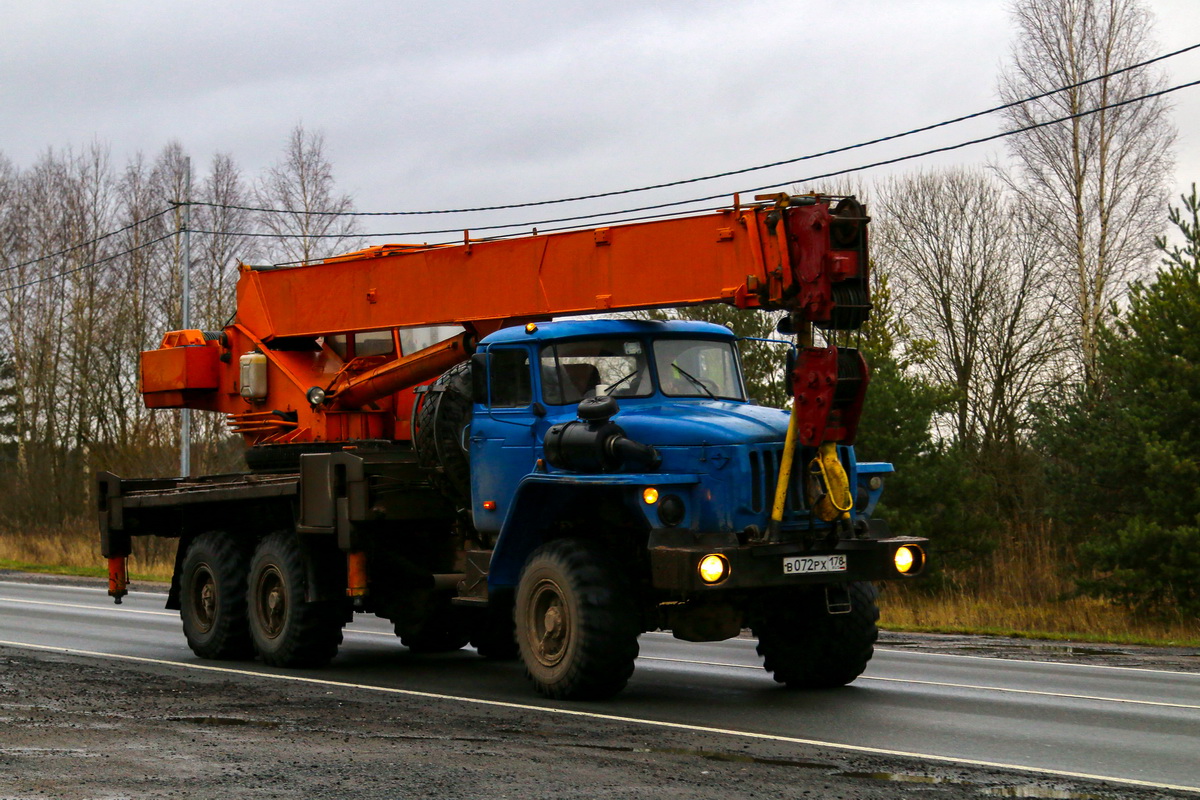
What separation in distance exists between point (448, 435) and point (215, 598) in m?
3.83

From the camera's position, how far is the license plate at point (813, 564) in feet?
33.7

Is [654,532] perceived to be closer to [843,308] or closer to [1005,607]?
[843,308]

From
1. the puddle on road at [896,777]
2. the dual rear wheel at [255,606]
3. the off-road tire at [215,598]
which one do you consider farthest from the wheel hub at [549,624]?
the off-road tire at [215,598]

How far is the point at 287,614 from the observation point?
1376cm

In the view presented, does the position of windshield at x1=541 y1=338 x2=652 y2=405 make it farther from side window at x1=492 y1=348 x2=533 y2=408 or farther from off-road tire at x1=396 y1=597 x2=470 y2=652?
Answer: off-road tire at x1=396 y1=597 x2=470 y2=652

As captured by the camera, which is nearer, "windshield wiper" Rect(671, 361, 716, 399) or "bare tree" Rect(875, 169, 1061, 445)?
"windshield wiper" Rect(671, 361, 716, 399)

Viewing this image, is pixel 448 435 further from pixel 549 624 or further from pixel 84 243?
pixel 84 243

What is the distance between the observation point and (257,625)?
14281 millimetres

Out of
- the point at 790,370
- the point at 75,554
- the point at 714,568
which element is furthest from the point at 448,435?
the point at 75,554

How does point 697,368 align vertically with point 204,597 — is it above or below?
above

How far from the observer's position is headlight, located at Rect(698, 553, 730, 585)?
9.88m

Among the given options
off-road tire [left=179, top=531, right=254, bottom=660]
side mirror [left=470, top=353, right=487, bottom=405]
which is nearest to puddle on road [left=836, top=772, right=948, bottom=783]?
side mirror [left=470, top=353, right=487, bottom=405]

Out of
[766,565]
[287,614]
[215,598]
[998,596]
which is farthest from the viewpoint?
[998,596]

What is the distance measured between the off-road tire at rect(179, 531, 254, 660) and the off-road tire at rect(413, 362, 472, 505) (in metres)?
3.02
